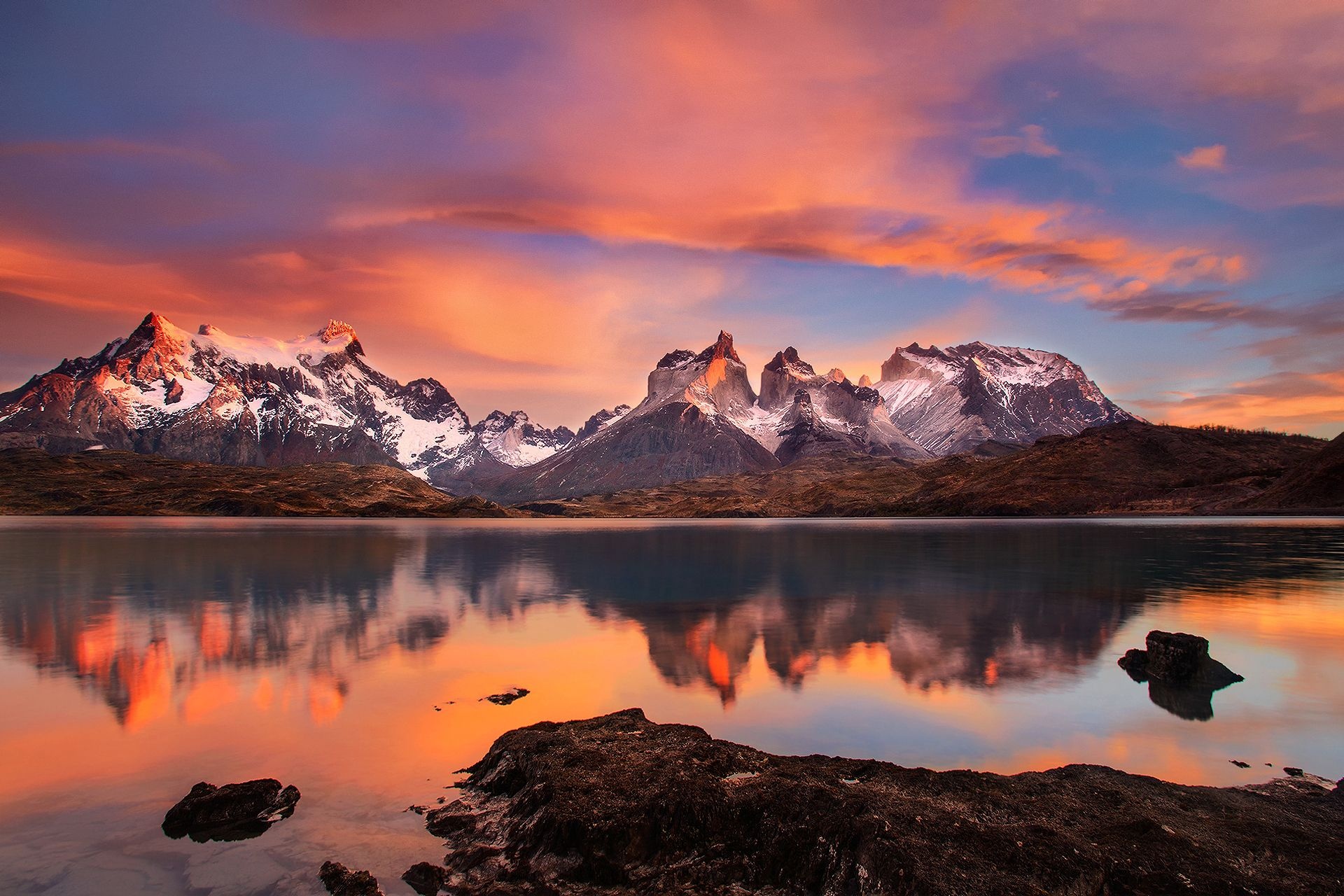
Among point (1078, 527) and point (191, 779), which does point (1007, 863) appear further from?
point (1078, 527)

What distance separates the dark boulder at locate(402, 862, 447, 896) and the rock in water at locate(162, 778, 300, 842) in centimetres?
451

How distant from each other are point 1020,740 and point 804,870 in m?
13.2

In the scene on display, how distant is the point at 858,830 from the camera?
13.5 meters

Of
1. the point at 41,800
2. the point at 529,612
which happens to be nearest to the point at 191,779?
the point at 41,800

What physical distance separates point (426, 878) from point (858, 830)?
27.5 feet

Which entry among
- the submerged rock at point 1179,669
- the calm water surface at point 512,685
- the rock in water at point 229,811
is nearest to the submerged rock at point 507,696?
the calm water surface at point 512,685

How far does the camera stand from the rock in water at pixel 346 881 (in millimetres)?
13516

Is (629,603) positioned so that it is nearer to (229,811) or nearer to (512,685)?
(512,685)

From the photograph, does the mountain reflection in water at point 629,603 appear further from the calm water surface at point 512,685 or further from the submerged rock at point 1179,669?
the submerged rock at point 1179,669

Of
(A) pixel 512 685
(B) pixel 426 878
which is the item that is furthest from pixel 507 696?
(B) pixel 426 878

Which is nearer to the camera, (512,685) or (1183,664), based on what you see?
(1183,664)

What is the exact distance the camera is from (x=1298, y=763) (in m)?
21.1

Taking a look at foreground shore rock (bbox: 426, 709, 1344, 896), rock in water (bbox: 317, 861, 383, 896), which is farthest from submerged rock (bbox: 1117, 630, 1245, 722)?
rock in water (bbox: 317, 861, 383, 896)

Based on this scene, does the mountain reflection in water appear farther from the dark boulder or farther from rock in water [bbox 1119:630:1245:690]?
the dark boulder
